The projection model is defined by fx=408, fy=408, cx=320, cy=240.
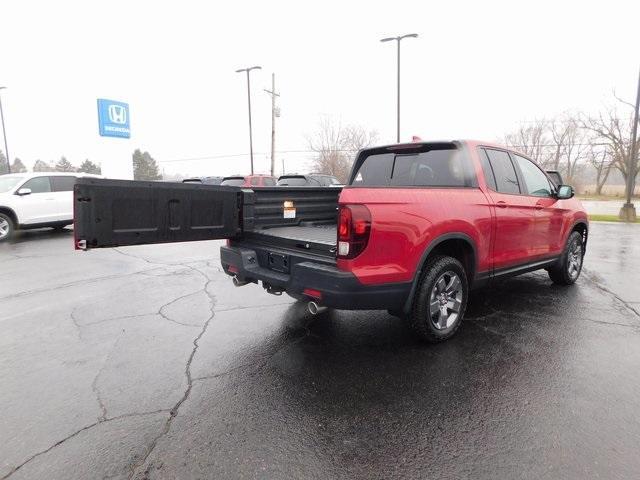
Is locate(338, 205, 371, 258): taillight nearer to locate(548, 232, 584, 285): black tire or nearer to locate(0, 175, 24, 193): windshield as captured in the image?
locate(548, 232, 584, 285): black tire

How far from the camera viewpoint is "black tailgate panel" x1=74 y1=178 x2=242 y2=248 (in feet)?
9.73

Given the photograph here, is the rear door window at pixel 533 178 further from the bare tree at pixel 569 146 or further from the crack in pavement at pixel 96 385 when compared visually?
the bare tree at pixel 569 146

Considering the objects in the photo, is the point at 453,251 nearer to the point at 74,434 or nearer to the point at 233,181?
the point at 74,434

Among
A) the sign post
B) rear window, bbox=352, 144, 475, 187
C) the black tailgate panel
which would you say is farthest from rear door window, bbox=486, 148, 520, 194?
the sign post

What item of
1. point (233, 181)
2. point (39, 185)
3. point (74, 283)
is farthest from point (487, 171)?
point (39, 185)

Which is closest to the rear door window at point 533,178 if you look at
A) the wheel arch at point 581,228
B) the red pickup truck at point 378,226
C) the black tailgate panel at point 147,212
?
the red pickup truck at point 378,226

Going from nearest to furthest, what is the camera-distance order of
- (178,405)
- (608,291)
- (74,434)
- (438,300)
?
(74,434)
(178,405)
(438,300)
(608,291)

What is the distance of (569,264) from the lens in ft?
19.4

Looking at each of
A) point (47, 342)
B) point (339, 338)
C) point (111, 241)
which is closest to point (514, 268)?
point (339, 338)

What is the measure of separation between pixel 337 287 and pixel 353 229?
0.46 metres

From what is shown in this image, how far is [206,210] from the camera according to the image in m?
3.67

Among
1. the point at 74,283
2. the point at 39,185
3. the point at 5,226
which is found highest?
the point at 39,185

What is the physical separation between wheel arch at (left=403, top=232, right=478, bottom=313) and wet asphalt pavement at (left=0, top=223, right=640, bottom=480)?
614 mm

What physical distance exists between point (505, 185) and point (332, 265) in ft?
8.03
